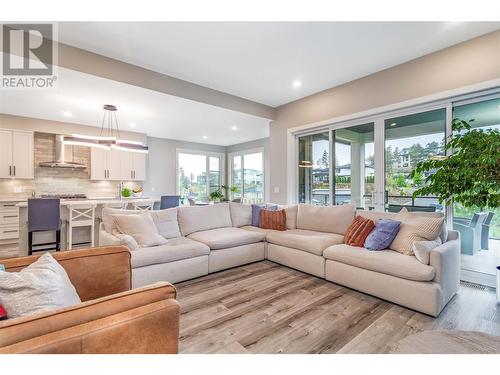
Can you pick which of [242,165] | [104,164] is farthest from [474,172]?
[242,165]

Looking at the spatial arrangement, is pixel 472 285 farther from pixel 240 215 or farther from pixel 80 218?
pixel 80 218

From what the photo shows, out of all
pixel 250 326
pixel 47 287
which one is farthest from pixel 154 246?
pixel 47 287

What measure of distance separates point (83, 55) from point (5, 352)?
3.47 m

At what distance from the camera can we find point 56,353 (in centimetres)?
78

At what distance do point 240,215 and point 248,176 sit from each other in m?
3.92

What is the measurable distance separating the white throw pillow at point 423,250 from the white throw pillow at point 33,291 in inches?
110

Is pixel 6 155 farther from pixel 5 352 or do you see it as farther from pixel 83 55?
pixel 5 352

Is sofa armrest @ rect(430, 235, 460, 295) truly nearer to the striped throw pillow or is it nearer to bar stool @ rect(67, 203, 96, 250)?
the striped throw pillow

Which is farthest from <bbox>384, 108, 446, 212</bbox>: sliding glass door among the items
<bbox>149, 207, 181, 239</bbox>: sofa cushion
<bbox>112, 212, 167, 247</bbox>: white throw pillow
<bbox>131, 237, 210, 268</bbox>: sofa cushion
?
<bbox>112, 212, 167, 247</bbox>: white throw pillow

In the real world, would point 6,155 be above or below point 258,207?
above

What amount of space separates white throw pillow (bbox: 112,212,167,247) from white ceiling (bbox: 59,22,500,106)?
2.14 m

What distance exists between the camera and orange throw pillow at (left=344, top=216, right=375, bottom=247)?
294 centimetres
